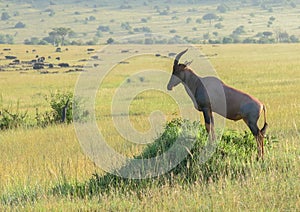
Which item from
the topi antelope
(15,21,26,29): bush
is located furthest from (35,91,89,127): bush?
(15,21,26,29): bush

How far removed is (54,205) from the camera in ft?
24.6

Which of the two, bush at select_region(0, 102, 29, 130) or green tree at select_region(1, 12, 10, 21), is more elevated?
→ bush at select_region(0, 102, 29, 130)

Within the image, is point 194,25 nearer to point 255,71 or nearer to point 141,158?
point 255,71

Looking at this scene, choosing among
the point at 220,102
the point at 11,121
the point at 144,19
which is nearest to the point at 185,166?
the point at 220,102

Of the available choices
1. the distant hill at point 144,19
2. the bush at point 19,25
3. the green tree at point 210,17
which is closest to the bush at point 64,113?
the distant hill at point 144,19

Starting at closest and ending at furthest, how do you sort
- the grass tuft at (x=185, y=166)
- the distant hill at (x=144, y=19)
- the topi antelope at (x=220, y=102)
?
1. the grass tuft at (x=185, y=166)
2. the topi antelope at (x=220, y=102)
3. the distant hill at (x=144, y=19)

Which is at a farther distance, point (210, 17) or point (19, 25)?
point (210, 17)

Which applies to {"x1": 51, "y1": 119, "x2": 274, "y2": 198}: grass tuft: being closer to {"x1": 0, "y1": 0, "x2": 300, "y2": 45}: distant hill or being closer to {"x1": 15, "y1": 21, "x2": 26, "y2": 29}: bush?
{"x1": 0, "y1": 0, "x2": 300, "y2": 45}: distant hill

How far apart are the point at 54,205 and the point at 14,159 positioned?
5006 mm

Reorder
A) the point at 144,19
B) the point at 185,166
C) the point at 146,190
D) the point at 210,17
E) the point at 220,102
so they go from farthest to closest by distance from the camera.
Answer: the point at 210,17 → the point at 144,19 → the point at 220,102 → the point at 185,166 → the point at 146,190

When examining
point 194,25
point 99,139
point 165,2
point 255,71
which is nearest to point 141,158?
point 99,139

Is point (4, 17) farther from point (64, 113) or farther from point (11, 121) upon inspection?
point (64, 113)

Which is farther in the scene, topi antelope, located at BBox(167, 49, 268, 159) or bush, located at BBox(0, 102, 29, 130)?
bush, located at BBox(0, 102, 29, 130)

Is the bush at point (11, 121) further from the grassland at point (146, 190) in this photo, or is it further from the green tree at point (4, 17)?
the green tree at point (4, 17)
